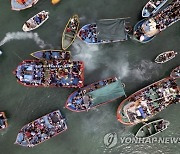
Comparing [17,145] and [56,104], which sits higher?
[56,104]

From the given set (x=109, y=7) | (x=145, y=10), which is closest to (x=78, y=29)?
(x=109, y=7)

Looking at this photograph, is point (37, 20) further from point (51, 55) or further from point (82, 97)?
point (82, 97)

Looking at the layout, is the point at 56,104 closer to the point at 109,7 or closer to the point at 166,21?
the point at 109,7

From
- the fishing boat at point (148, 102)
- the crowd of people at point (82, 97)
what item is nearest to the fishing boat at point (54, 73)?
the crowd of people at point (82, 97)

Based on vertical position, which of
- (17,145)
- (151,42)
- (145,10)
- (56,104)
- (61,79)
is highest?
(145,10)

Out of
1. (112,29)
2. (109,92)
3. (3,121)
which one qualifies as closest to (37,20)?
(112,29)

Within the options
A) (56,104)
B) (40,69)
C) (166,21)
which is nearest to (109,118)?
(56,104)

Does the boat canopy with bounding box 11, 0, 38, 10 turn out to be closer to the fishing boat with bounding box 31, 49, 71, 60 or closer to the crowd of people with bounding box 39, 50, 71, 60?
the fishing boat with bounding box 31, 49, 71, 60
